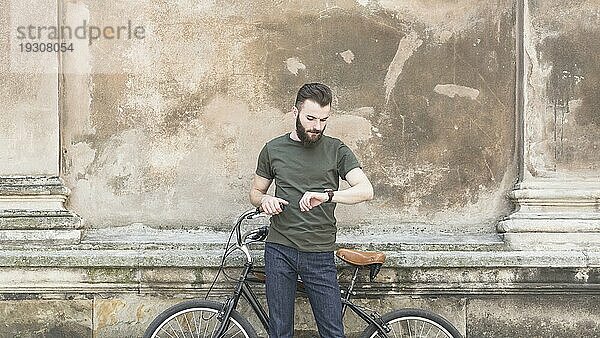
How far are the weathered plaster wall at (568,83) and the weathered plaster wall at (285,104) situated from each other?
27 centimetres

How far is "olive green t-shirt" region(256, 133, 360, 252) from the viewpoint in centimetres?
599

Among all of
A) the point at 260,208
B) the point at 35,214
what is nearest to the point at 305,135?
the point at 260,208

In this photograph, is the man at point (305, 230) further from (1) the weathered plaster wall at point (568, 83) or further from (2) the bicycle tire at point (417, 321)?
(1) the weathered plaster wall at point (568, 83)

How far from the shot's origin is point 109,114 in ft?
23.4

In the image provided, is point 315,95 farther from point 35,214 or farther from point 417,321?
point 35,214

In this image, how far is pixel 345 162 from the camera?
20.0ft

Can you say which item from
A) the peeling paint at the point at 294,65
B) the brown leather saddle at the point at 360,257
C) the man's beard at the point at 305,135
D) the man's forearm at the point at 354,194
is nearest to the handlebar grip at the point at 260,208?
the man's forearm at the point at 354,194

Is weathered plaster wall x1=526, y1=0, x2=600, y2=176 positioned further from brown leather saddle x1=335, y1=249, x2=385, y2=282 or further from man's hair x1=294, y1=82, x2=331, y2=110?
man's hair x1=294, y1=82, x2=331, y2=110

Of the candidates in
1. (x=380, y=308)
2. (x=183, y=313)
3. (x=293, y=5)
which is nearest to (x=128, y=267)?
(x=183, y=313)

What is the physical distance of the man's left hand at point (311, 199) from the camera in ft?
18.6

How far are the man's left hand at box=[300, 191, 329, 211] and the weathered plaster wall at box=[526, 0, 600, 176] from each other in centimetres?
199

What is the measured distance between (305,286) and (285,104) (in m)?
1.63

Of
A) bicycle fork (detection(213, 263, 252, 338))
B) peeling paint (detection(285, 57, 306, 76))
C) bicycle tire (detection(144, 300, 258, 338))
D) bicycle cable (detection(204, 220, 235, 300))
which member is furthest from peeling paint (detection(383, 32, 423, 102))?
bicycle tire (detection(144, 300, 258, 338))

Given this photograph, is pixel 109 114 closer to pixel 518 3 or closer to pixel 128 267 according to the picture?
pixel 128 267
